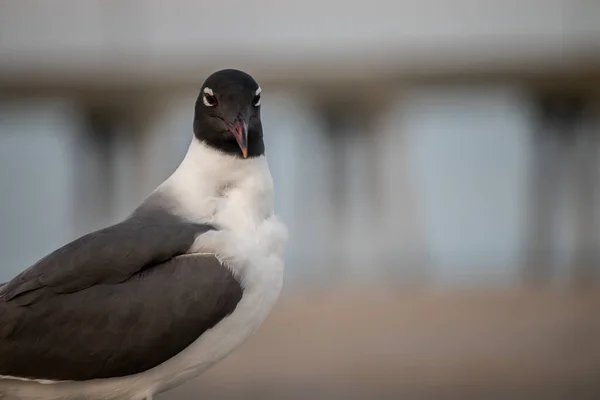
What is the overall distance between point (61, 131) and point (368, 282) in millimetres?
3761

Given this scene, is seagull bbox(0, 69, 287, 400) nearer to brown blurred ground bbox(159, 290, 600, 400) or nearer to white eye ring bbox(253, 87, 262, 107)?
white eye ring bbox(253, 87, 262, 107)

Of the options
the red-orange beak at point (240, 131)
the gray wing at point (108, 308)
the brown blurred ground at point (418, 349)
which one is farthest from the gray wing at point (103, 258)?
the brown blurred ground at point (418, 349)

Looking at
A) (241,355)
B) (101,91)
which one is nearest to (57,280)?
(241,355)

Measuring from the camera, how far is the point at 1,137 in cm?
1669

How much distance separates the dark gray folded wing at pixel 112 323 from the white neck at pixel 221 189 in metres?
0.34

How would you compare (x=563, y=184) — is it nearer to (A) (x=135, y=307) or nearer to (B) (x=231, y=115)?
(B) (x=231, y=115)

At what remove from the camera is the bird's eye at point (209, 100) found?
247 inches

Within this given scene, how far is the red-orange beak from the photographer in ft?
20.1

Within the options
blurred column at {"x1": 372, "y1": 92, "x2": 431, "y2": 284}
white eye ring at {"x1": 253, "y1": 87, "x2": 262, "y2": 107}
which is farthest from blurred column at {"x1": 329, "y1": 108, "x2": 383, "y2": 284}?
white eye ring at {"x1": 253, "y1": 87, "x2": 262, "y2": 107}

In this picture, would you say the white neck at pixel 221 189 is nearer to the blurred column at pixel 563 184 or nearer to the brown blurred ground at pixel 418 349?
the brown blurred ground at pixel 418 349

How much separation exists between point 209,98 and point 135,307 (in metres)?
1.00

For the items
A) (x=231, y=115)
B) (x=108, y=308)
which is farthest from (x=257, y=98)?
(x=108, y=308)

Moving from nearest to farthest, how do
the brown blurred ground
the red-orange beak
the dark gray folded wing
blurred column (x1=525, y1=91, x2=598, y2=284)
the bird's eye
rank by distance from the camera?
the dark gray folded wing → the red-orange beak → the bird's eye → the brown blurred ground → blurred column (x1=525, y1=91, x2=598, y2=284)

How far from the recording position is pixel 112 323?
583cm
